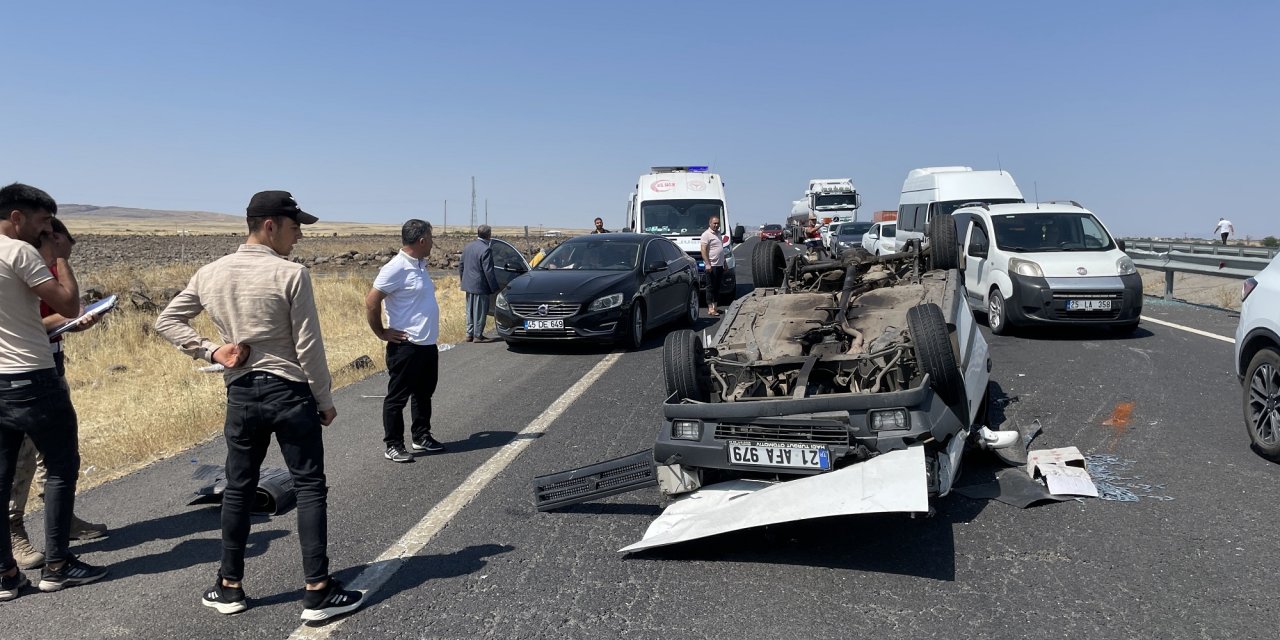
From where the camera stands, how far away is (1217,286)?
69.6ft

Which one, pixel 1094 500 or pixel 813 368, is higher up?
pixel 813 368

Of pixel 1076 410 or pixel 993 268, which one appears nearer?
pixel 1076 410

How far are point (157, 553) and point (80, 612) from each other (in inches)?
30.8

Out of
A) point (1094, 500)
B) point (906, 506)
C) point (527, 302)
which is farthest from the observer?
point (527, 302)

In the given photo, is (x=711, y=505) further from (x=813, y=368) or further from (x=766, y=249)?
(x=766, y=249)

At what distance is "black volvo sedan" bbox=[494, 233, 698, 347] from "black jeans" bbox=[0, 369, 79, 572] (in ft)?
24.5

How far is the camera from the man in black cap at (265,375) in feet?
13.3

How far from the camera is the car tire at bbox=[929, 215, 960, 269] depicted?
A: 828 centimetres

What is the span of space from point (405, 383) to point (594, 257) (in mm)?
6825

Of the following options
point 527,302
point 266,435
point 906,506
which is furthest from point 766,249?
point 266,435

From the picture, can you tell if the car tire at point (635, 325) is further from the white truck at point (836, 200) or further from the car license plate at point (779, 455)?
the white truck at point (836, 200)

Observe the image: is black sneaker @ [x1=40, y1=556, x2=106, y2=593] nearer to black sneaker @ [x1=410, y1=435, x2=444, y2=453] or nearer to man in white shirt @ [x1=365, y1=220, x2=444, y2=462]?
man in white shirt @ [x1=365, y1=220, x2=444, y2=462]

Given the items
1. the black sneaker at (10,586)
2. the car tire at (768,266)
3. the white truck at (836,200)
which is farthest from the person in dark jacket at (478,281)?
the white truck at (836,200)

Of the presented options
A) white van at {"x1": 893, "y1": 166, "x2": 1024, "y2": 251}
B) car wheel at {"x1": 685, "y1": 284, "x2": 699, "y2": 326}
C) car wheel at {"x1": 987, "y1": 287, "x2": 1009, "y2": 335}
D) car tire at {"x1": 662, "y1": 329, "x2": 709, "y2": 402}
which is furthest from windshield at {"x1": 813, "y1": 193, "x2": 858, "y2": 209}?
car tire at {"x1": 662, "y1": 329, "x2": 709, "y2": 402}
